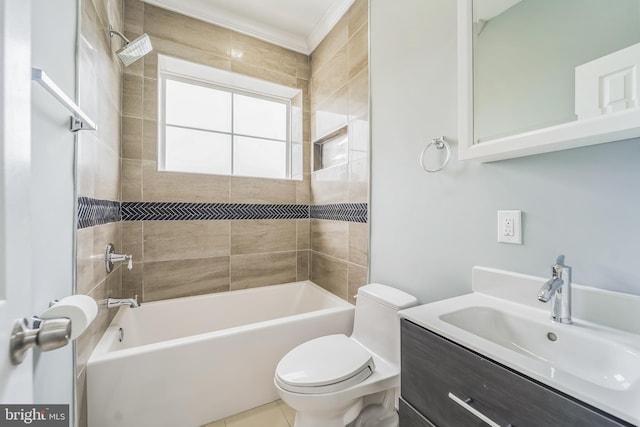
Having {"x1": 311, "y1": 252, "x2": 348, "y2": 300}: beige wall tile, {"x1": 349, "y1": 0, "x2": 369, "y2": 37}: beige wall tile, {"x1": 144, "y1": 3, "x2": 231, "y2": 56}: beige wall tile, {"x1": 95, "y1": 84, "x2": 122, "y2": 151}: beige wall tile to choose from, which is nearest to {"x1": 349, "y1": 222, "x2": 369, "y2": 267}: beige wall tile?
{"x1": 311, "y1": 252, "x2": 348, "y2": 300}: beige wall tile

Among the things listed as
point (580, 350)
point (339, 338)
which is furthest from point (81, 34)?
point (580, 350)

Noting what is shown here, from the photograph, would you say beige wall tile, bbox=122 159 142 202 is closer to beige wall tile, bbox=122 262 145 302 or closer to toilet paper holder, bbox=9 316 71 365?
beige wall tile, bbox=122 262 145 302

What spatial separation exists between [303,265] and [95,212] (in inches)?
65.0

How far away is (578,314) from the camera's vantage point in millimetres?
831

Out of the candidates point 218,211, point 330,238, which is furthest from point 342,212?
point 218,211

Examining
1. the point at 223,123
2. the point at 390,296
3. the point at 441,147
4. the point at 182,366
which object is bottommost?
the point at 182,366

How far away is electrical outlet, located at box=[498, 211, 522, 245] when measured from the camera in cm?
99

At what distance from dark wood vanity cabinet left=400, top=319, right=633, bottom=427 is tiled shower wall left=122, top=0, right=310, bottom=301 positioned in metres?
1.69

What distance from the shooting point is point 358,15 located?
187 cm

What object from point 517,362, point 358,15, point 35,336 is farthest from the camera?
point 358,15

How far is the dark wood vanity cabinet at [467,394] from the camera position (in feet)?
1.74

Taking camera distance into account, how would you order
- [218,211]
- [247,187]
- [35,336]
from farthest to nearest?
[247,187] → [218,211] → [35,336]

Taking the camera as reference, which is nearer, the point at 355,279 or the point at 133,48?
the point at 133,48

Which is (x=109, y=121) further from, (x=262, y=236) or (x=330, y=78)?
(x=330, y=78)
